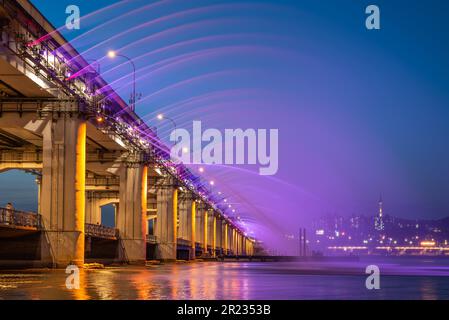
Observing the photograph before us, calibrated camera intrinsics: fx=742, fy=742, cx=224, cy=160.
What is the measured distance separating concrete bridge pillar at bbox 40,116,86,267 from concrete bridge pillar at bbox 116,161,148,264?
76.4 ft

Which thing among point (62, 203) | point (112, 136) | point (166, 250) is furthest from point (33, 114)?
point (166, 250)

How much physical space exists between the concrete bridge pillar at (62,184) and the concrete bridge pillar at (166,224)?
44854mm

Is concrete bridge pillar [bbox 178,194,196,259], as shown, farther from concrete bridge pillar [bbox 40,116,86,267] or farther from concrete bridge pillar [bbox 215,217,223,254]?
concrete bridge pillar [bbox 40,116,86,267]

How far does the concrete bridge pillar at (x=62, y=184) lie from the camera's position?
50969mm

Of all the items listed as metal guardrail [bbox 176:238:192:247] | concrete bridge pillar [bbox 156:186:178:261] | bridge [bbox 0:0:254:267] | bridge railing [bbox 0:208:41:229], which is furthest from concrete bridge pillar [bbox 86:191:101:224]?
bridge railing [bbox 0:208:41:229]

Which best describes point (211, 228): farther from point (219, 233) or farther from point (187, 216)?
point (187, 216)

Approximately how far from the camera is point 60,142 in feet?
168

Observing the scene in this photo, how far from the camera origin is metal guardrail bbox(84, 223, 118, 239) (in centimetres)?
6686

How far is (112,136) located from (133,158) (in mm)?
9491

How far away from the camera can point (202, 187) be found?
141m

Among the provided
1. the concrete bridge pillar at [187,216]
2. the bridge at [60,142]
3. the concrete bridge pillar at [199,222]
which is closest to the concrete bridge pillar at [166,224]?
the bridge at [60,142]

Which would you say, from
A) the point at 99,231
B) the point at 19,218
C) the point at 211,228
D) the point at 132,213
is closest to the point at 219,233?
the point at 211,228
